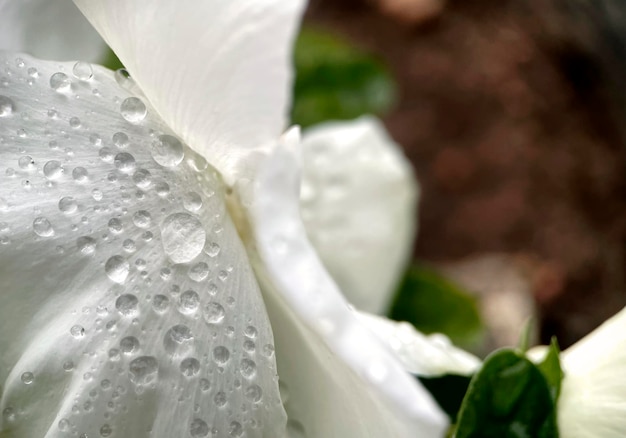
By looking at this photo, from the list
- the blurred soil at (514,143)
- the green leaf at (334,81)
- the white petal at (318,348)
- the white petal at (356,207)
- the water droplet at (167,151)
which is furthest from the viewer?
the blurred soil at (514,143)

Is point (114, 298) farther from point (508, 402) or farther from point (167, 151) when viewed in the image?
point (508, 402)

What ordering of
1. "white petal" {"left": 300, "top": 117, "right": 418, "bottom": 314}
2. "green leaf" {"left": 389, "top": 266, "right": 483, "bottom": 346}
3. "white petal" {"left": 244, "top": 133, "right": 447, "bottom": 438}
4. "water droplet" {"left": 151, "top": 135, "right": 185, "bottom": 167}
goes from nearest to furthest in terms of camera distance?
"white petal" {"left": 244, "top": 133, "right": 447, "bottom": 438} < "water droplet" {"left": 151, "top": 135, "right": 185, "bottom": 167} < "white petal" {"left": 300, "top": 117, "right": 418, "bottom": 314} < "green leaf" {"left": 389, "top": 266, "right": 483, "bottom": 346}

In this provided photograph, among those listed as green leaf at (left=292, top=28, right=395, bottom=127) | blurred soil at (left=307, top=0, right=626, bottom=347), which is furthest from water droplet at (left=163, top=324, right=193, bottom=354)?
blurred soil at (left=307, top=0, right=626, bottom=347)

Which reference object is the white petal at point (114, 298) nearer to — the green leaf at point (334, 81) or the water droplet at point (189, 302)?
the water droplet at point (189, 302)

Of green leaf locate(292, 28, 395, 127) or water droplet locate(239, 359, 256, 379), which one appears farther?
green leaf locate(292, 28, 395, 127)

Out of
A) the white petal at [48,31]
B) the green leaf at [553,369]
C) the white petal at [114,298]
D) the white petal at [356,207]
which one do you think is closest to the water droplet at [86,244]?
the white petal at [114,298]

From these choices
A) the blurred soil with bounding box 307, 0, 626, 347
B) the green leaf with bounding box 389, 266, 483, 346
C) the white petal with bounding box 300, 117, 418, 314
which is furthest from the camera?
the blurred soil with bounding box 307, 0, 626, 347

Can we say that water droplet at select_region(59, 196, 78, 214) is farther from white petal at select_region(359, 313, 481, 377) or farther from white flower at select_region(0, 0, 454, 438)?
white petal at select_region(359, 313, 481, 377)
